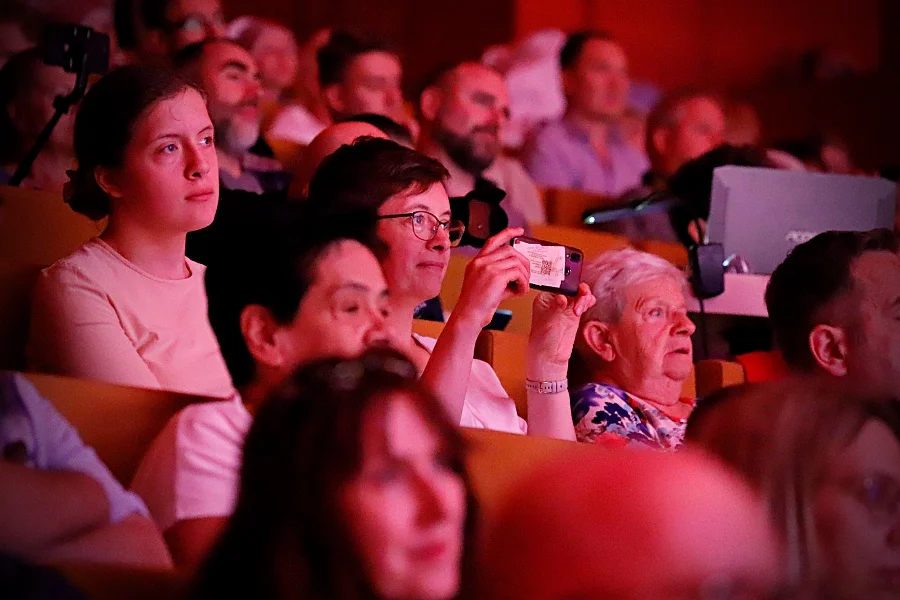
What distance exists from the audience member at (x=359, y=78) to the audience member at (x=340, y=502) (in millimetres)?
1996

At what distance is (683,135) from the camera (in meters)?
3.34

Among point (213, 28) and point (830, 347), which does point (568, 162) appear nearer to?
point (213, 28)

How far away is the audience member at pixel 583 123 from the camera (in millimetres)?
3607

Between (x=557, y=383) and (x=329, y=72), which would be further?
(x=329, y=72)

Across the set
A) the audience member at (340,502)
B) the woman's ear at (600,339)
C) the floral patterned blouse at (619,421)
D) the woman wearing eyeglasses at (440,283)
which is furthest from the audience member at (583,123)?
the audience member at (340,502)

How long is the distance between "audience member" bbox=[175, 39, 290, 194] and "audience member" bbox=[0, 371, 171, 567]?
4.49 feet

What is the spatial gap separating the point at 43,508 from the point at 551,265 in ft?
2.80

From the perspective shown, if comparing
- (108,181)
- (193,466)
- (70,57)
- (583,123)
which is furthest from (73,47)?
(583,123)

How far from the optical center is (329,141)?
2.05m

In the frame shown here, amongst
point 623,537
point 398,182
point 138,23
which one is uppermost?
point 138,23

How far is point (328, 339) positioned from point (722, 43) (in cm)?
437

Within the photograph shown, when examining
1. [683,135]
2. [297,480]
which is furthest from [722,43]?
[297,480]

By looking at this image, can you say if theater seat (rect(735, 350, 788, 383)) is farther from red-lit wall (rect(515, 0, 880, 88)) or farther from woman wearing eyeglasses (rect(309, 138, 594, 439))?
red-lit wall (rect(515, 0, 880, 88))

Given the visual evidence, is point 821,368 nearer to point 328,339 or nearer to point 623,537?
point 328,339
